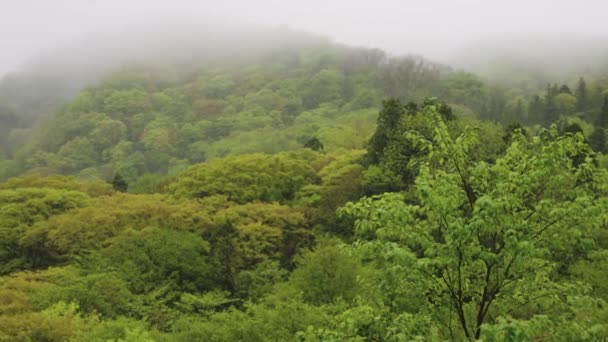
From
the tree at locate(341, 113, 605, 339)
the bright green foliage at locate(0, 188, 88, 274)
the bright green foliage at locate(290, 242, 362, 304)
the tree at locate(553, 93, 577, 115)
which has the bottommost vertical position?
the tree at locate(553, 93, 577, 115)

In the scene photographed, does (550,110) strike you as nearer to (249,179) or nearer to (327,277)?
(249,179)

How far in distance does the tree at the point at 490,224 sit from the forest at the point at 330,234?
36 mm

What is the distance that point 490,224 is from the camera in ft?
24.4

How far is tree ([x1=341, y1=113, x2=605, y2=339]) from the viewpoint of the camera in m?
7.56

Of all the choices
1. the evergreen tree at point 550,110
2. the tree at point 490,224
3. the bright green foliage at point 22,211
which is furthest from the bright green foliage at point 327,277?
the evergreen tree at point 550,110

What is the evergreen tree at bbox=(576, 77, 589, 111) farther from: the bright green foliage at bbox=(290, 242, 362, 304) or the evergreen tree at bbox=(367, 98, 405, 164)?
the bright green foliage at bbox=(290, 242, 362, 304)

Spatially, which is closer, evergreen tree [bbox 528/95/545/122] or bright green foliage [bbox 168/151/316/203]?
bright green foliage [bbox 168/151/316/203]

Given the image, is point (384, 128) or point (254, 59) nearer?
point (384, 128)

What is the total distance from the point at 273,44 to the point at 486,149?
15458 cm

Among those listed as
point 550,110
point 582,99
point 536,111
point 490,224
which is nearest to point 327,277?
point 490,224

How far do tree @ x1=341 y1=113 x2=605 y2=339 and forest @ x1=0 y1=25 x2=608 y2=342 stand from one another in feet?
0.12

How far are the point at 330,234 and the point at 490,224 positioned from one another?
26.8 metres

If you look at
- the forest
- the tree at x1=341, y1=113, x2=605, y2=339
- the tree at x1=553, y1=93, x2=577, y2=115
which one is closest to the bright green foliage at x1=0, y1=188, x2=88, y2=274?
the forest

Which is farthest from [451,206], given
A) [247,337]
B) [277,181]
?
[277,181]
